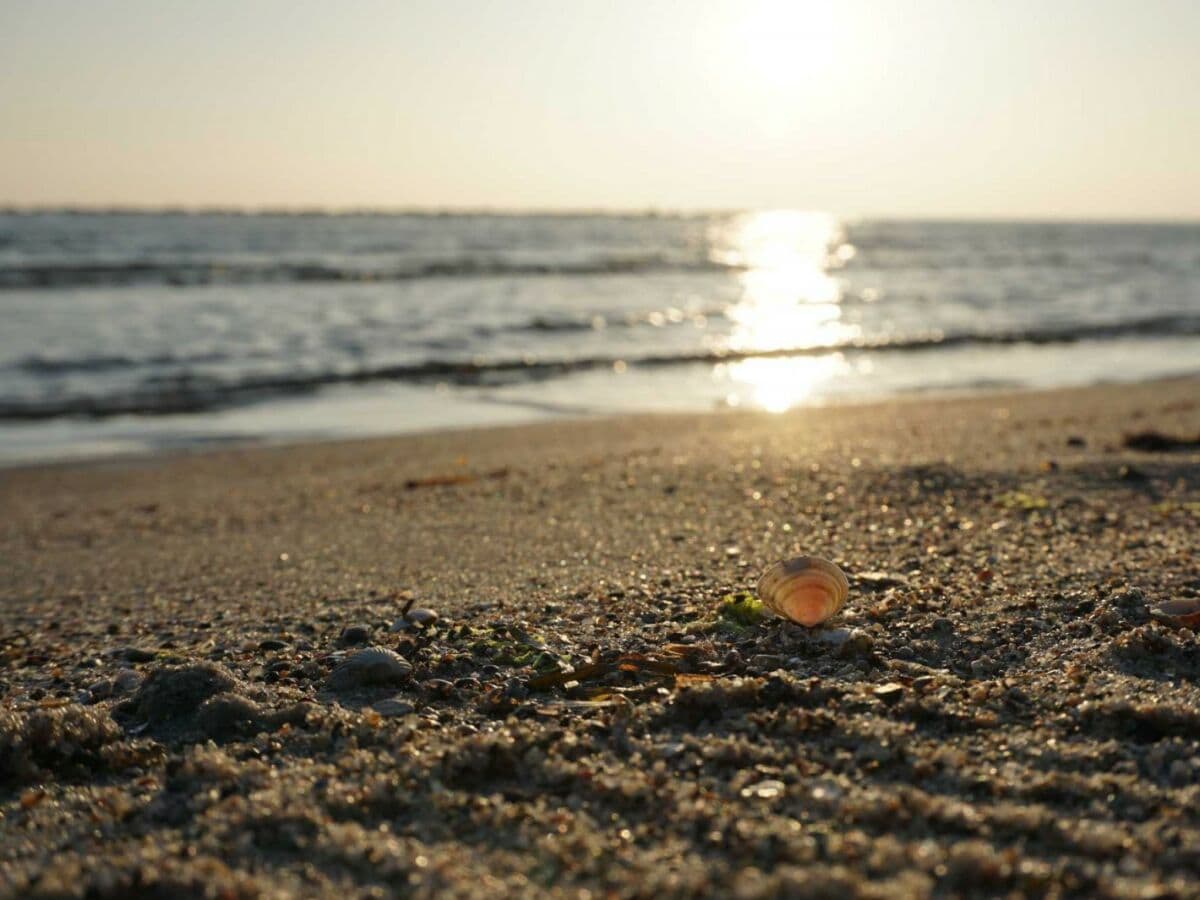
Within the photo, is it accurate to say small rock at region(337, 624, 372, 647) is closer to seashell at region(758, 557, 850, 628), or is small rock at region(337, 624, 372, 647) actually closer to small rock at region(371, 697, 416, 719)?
small rock at region(371, 697, 416, 719)

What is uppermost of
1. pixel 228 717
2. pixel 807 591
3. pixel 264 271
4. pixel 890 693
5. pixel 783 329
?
pixel 264 271

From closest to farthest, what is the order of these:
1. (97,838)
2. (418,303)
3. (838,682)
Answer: (97,838) < (838,682) < (418,303)

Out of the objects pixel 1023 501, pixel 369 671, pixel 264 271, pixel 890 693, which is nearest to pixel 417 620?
pixel 369 671

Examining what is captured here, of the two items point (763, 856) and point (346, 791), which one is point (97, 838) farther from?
point (763, 856)

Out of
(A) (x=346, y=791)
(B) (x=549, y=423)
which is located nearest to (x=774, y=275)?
(B) (x=549, y=423)

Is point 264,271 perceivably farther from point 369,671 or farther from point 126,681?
point 369,671

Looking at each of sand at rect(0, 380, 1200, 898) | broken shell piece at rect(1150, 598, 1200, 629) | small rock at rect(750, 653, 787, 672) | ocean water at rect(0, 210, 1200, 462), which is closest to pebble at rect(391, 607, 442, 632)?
sand at rect(0, 380, 1200, 898)

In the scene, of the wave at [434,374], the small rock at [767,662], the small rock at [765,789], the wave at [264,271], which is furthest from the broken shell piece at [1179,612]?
the wave at [264,271]
